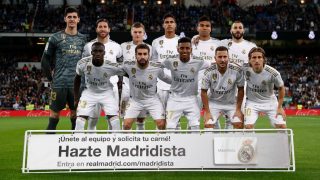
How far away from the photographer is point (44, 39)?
43781 millimetres

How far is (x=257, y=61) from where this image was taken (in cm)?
891

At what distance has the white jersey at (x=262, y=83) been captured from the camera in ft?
29.9

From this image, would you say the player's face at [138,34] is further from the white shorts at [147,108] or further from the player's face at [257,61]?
the player's face at [257,61]

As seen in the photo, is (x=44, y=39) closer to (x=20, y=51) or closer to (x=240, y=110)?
(x=20, y=51)

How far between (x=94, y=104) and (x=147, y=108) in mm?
944

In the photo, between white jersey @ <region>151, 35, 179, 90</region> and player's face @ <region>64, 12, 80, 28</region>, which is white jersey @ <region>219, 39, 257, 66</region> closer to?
white jersey @ <region>151, 35, 179, 90</region>

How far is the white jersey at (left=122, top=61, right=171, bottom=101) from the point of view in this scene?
29.9 ft

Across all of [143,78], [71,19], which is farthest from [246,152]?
[71,19]

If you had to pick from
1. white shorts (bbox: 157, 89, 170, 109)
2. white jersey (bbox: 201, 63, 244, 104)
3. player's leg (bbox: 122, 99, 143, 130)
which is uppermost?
white jersey (bbox: 201, 63, 244, 104)

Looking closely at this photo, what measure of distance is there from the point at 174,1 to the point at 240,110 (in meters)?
40.5

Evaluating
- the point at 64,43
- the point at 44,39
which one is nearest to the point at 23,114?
the point at 44,39

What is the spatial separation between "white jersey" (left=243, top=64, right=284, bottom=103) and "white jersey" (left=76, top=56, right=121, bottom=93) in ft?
7.62

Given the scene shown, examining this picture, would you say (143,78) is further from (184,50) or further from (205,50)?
(205,50)

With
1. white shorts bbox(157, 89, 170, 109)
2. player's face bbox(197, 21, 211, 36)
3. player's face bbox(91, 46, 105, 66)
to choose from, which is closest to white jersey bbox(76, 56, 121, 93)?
player's face bbox(91, 46, 105, 66)
